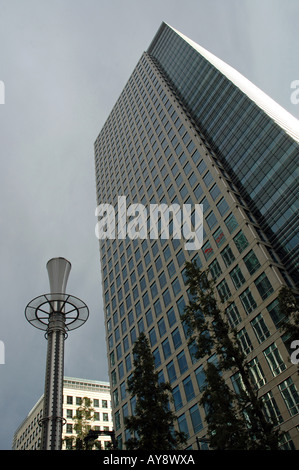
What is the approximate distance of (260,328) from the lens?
33.7 metres

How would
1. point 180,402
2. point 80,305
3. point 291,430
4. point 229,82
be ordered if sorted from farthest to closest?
point 229,82 → point 180,402 → point 291,430 → point 80,305

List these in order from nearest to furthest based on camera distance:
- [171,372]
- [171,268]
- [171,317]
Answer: [171,372]
[171,317]
[171,268]

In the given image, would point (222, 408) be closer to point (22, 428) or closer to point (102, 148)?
point (102, 148)

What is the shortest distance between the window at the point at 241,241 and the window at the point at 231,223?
1250mm

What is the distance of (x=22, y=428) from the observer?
320ft

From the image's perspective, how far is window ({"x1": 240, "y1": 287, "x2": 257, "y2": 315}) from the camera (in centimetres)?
3544

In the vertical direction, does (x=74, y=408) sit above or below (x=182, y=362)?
above

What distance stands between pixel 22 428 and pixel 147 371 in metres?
90.0

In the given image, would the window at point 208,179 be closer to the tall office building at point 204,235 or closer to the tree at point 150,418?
the tall office building at point 204,235

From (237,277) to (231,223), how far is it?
647 cm

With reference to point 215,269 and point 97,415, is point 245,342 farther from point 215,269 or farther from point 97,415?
point 97,415

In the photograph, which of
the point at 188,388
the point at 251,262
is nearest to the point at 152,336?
the point at 188,388

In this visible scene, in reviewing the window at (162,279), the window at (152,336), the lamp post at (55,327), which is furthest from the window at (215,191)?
the lamp post at (55,327)
